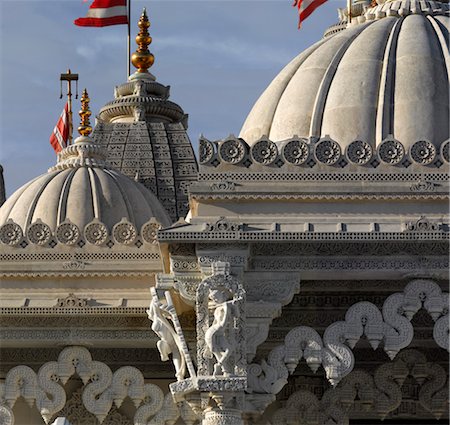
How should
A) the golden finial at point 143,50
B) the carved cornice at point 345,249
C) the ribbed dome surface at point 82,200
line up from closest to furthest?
the carved cornice at point 345,249, the ribbed dome surface at point 82,200, the golden finial at point 143,50

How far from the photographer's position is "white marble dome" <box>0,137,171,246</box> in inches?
1050

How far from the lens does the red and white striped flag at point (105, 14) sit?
104ft

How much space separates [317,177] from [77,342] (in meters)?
3.82

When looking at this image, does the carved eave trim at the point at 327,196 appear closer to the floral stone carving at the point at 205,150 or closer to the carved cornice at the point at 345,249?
the floral stone carving at the point at 205,150

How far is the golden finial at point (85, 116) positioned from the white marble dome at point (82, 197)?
6.36 ft

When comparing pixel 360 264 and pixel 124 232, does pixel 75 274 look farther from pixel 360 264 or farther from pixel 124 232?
pixel 360 264

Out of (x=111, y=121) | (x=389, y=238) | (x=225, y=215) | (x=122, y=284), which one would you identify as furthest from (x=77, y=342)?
(x=111, y=121)

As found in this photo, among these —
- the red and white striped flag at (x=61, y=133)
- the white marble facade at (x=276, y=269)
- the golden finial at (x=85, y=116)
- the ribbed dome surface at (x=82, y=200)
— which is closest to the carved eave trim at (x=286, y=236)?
the white marble facade at (x=276, y=269)

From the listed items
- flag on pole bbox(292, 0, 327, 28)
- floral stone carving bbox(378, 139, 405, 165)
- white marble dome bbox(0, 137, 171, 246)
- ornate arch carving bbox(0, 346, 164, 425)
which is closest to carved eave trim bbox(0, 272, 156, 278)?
ornate arch carving bbox(0, 346, 164, 425)

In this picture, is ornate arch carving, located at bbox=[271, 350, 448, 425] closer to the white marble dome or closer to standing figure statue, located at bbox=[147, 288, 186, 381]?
standing figure statue, located at bbox=[147, 288, 186, 381]

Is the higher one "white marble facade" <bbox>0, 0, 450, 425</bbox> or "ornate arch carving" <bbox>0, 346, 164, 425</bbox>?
"white marble facade" <bbox>0, 0, 450, 425</bbox>

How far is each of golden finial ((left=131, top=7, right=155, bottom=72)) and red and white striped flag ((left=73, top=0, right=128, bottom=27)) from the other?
8.64m

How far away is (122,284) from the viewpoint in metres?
23.4

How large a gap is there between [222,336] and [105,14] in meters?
12.9
